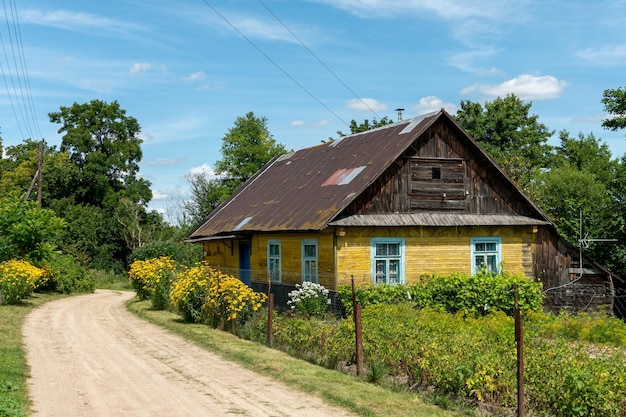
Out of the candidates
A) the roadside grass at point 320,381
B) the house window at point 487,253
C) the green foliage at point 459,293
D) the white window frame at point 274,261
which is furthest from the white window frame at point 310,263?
the house window at point 487,253

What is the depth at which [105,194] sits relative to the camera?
194 ft

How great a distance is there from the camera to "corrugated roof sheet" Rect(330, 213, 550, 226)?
71.1ft

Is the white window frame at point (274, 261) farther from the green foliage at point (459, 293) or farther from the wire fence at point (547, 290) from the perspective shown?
the green foliage at point (459, 293)

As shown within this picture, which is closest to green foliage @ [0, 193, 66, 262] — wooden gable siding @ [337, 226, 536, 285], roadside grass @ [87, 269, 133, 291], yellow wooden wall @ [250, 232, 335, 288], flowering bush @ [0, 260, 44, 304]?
flowering bush @ [0, 260, 44, 304]

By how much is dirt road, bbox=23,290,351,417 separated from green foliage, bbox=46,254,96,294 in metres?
15.3

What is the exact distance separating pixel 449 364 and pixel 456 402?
547 millimetres

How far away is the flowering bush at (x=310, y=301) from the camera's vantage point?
19391 millimetres

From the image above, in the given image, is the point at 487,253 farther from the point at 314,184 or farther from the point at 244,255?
the point at 244,255

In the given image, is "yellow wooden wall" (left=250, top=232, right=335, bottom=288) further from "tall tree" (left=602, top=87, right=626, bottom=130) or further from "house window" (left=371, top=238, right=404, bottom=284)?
"tall tree" (left=602, top=87, right=626, bottom=130)

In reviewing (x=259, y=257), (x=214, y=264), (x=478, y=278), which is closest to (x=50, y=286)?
(x=214, y=264)

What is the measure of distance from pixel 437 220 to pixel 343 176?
3.45 m

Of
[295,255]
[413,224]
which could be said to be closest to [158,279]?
[295,255]

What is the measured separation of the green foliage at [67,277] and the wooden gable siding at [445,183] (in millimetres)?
17756

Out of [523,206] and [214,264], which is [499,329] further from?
[214,264]
